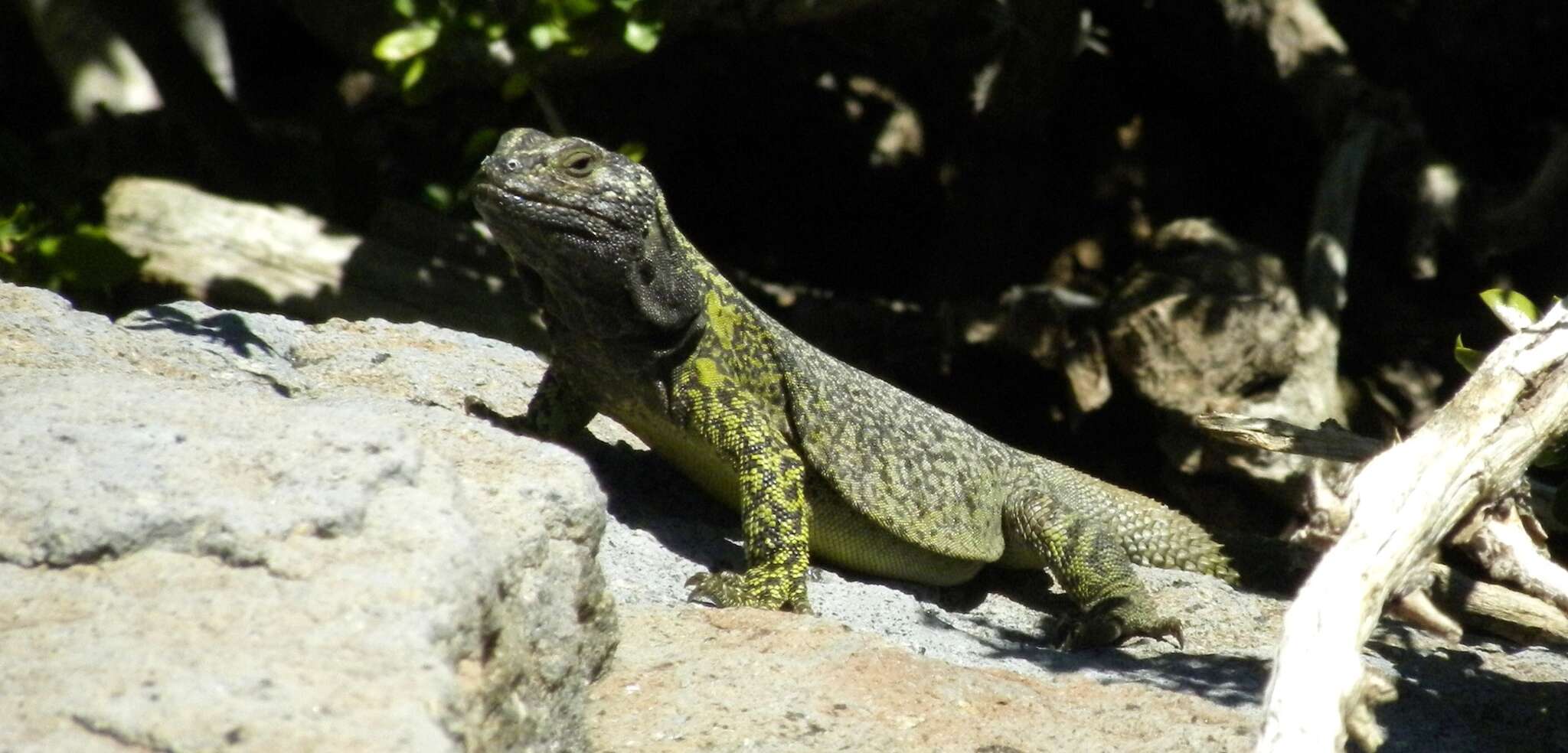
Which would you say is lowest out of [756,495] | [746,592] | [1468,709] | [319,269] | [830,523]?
[319,269]

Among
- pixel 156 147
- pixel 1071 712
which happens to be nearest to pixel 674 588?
pixel 1071 712

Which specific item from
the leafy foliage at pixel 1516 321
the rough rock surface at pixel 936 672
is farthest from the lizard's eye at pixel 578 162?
the leafy foliage at pixel 1516 321

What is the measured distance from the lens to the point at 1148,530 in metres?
8.05

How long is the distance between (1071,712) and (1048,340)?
5.88m

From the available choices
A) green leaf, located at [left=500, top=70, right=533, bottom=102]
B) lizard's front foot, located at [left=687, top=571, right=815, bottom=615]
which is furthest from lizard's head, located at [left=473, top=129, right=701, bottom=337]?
green leaf, located at [left=500, top=70, right=533, bottom=102]

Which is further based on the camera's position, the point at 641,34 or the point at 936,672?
the point at 641,34

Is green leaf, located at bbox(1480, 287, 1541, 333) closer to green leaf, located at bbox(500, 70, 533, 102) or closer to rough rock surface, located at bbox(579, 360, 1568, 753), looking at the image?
rough rock surface, located at bbox(579, 360, 1568, 753)

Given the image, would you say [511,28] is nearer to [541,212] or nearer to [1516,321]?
[541,212]

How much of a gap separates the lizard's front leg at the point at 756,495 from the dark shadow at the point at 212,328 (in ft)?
6.40

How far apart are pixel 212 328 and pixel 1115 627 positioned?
4242mm

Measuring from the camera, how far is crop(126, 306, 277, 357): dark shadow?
689 centimetres

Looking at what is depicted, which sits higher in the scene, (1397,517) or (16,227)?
(1397,517)

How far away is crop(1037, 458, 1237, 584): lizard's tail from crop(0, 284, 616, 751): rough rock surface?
11.4 ft

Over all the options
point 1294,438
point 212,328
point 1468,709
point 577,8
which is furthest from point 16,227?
point 1468,709
